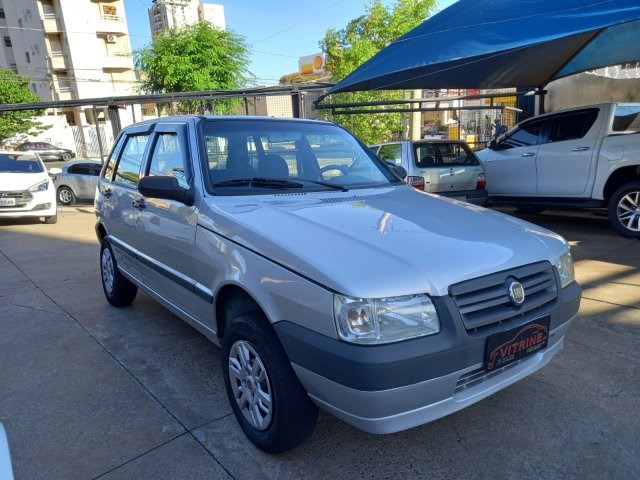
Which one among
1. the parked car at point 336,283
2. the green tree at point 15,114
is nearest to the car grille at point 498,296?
the parked car at point 336,283

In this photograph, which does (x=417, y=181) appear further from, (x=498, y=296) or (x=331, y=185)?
(x=498, y=296)

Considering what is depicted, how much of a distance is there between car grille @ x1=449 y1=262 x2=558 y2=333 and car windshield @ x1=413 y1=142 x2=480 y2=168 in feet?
18.4

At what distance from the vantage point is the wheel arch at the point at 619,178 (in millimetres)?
6425

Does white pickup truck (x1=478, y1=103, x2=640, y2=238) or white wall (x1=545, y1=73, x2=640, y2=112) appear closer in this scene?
white pickup truck (x1=478, y1=103, x2=640, y2=238)

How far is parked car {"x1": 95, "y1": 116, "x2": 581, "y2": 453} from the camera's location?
1.98 metres

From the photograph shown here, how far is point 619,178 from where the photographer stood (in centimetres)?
665

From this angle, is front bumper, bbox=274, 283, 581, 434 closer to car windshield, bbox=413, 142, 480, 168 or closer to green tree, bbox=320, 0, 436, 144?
car windshield, bbox=413, 142, 480, 168

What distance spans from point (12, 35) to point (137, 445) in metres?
62.0

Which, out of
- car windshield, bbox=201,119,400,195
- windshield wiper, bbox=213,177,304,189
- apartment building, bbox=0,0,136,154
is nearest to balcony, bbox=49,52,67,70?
apartment building, bbox=0,0,136,154

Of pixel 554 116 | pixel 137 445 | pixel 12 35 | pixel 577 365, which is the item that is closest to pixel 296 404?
pixel 137 445

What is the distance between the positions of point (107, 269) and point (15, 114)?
104 ft

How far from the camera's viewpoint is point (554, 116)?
738cm

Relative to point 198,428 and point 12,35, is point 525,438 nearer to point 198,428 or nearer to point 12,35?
point 198,428

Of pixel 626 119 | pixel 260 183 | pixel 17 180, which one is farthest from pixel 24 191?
pixel 626 119
